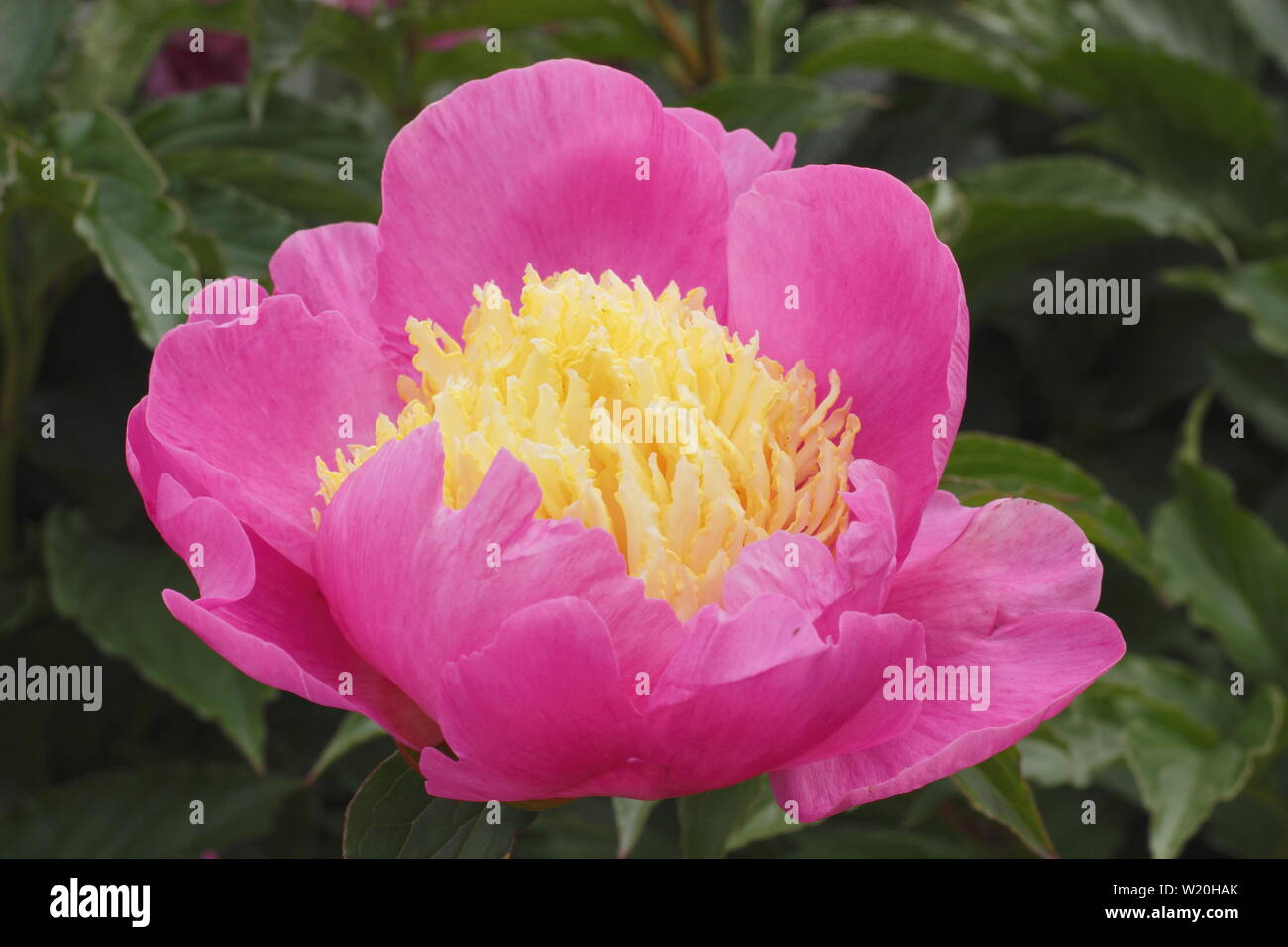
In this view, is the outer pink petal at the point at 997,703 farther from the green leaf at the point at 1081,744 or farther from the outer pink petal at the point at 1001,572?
the green leaf at the point at 1081,744

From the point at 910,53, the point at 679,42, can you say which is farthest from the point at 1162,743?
the point at 679,42

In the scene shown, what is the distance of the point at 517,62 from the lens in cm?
109

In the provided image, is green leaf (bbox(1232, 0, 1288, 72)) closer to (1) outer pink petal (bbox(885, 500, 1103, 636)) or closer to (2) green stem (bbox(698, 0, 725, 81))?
(2) green stem (bbox(698, 0, 725, 81))

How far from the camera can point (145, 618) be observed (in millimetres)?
996

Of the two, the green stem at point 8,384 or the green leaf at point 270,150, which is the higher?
the green leaf at point 270,150

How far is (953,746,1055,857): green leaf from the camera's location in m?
0.63

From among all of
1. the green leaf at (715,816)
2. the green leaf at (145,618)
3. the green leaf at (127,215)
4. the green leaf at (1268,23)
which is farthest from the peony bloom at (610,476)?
the green leaf at (1268,23)

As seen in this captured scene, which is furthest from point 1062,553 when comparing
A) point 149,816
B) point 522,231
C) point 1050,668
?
point 149,816

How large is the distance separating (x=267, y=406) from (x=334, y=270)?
76 millimetres

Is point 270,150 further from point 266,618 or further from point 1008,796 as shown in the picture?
point 1008,796

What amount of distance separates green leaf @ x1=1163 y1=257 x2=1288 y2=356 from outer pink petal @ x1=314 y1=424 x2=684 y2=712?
0.90m

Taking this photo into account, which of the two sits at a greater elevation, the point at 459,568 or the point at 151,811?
the point at 459,568

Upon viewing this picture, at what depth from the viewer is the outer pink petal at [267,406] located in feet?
1.81

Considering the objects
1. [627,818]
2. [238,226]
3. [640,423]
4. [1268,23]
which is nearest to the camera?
[640,423]
